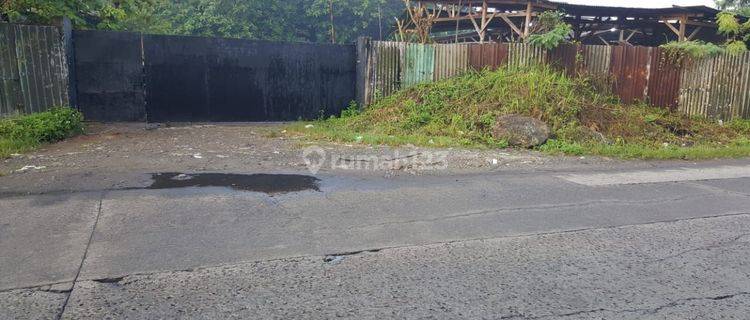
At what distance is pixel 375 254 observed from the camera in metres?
4.04

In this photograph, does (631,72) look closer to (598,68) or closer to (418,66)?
(598,68)

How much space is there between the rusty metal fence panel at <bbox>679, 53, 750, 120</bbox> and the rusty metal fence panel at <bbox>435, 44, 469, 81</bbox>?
563cm

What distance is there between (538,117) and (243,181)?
6.34 metres

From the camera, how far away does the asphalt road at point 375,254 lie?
10.4ft

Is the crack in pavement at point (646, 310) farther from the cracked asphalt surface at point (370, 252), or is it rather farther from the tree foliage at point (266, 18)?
the tree foliage at point (266, 18)

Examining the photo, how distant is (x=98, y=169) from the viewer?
6469 millimetres

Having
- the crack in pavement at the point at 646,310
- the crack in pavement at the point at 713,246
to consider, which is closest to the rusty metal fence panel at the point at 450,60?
the crack in pavement at the point at 713,246

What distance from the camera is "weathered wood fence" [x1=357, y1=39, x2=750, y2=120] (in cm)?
1218

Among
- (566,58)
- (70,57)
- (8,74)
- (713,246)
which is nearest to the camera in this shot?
(713,246)

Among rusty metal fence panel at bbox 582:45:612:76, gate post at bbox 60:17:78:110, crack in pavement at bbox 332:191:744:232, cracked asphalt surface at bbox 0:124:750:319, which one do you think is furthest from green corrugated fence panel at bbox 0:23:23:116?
rusty metal fence panel at bbox 582:45:612:76

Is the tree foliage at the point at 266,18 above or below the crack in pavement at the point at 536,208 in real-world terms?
above

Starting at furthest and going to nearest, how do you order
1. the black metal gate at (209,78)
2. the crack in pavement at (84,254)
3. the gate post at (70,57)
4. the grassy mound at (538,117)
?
the black metal gate at (209,78) < the grassy mound at (538,117) < the gate post at (70,57) < the crack in pavement at (84,254)

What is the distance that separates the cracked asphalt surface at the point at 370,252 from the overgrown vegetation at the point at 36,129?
1.92 m

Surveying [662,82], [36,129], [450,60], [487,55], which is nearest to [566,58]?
[487,55]
